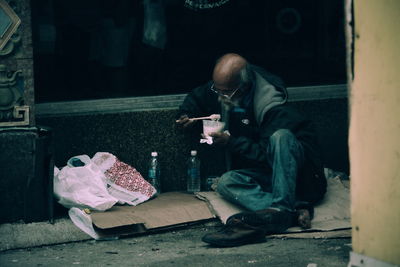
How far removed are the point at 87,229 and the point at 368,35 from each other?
2938 millimetres

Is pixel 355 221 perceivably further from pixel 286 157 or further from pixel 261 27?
pixel 261 27

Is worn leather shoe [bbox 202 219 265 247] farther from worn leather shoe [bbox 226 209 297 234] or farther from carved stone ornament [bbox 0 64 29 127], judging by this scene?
carved stone ornament [bbox 0 64 29 127]

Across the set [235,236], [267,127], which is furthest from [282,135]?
[235,236]

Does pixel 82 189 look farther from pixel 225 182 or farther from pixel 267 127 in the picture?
pixel 267 127

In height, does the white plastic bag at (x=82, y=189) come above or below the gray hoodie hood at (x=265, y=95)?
below

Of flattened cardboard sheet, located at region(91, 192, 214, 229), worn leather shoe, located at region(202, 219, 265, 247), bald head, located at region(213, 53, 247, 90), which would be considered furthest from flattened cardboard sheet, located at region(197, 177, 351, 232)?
bald head, located at region(213, 53, 247, 90)

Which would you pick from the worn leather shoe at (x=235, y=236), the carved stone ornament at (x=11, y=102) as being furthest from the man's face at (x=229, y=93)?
the carved stone ornament at (x=11, y=102)

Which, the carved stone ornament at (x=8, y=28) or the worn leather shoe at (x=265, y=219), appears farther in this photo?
the carved stone ornament at (x=8, y=28)

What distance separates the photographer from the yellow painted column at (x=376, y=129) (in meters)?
3.26

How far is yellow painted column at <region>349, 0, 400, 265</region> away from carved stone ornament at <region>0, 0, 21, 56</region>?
300 centimetres

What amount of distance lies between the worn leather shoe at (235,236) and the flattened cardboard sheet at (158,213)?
53 cm

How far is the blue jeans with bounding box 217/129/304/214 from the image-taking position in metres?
5.41

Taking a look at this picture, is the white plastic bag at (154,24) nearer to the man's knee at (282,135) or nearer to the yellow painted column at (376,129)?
the man's knee at (282,135)

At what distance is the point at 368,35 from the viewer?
332 centimetres
